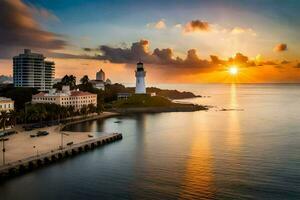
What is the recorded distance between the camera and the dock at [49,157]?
58812mm

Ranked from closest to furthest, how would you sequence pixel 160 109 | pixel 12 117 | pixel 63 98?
pixel 12 117 → pixel 63 98 → pixel 160 109

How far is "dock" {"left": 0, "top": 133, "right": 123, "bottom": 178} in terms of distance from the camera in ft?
193

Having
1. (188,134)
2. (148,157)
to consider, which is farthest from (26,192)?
(188,134)

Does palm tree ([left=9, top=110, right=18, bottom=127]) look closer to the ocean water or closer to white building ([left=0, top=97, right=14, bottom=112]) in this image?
white building ([left=0, top=97, right=14, bottom=112])

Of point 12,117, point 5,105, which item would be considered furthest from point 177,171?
point 5,105

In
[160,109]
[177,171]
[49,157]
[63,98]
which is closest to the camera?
[177,171]

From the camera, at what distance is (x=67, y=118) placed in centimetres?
13375

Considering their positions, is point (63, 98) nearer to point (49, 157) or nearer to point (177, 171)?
point (49, 157)

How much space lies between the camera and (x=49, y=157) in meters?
68.8

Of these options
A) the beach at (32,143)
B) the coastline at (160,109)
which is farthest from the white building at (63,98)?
the beach at (32,143)

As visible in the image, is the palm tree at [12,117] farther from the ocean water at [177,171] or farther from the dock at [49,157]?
the ocean water at [177,171]

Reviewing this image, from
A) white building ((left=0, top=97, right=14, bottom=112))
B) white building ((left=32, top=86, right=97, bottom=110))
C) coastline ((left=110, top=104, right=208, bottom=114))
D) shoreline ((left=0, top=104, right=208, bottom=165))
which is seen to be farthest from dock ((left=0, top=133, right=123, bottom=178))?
coastline ((left=110, top=104, right=208, bottom=114))

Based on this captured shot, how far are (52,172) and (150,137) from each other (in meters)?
Result: 41.6

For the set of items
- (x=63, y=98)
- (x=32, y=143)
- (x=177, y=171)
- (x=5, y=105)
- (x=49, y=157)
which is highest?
(x=63, y=98)
